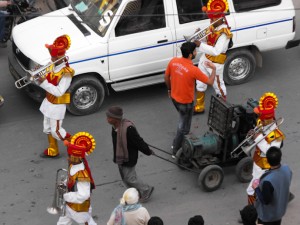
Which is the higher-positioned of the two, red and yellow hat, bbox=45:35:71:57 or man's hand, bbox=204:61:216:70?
red and yellow hat, bbox=45:35:71:57

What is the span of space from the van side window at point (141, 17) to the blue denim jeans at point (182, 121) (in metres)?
1.75

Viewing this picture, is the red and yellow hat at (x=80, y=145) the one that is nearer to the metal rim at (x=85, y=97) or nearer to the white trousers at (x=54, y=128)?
the white trousers at (x=54, y=128)

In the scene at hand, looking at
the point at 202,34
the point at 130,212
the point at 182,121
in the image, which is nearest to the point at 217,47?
the point at 202,34

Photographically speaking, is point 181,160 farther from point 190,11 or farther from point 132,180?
point 190,11

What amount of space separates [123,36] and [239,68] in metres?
2.29

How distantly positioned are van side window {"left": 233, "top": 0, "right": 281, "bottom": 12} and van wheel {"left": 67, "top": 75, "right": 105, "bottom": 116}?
265 cm

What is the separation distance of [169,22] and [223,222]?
368 centimetres

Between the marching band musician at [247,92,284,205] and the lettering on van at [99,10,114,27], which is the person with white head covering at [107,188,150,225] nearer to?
the marching band musician at [247,92,284,205]

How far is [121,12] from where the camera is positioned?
1125 cm

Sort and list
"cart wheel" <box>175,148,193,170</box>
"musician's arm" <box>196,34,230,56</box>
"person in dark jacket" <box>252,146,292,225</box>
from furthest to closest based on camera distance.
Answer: "musician's arm" <box>196,34,230,56</box>, "cart wheel" <box>175,148,193,170</box>, "person in dark jacket" <box>252,146,292,225</box>

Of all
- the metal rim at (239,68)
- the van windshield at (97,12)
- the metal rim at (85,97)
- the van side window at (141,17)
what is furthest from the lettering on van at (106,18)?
the metal rim at (239,68)

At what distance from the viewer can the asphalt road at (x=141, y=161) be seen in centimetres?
949

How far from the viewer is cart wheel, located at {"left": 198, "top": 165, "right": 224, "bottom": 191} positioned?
957 centimetres

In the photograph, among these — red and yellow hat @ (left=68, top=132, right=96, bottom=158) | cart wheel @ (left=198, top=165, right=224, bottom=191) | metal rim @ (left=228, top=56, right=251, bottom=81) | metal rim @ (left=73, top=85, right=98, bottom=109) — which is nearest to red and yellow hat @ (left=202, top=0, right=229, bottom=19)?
metal rim @ (left=228, top=56, right=251, bottom=81)
